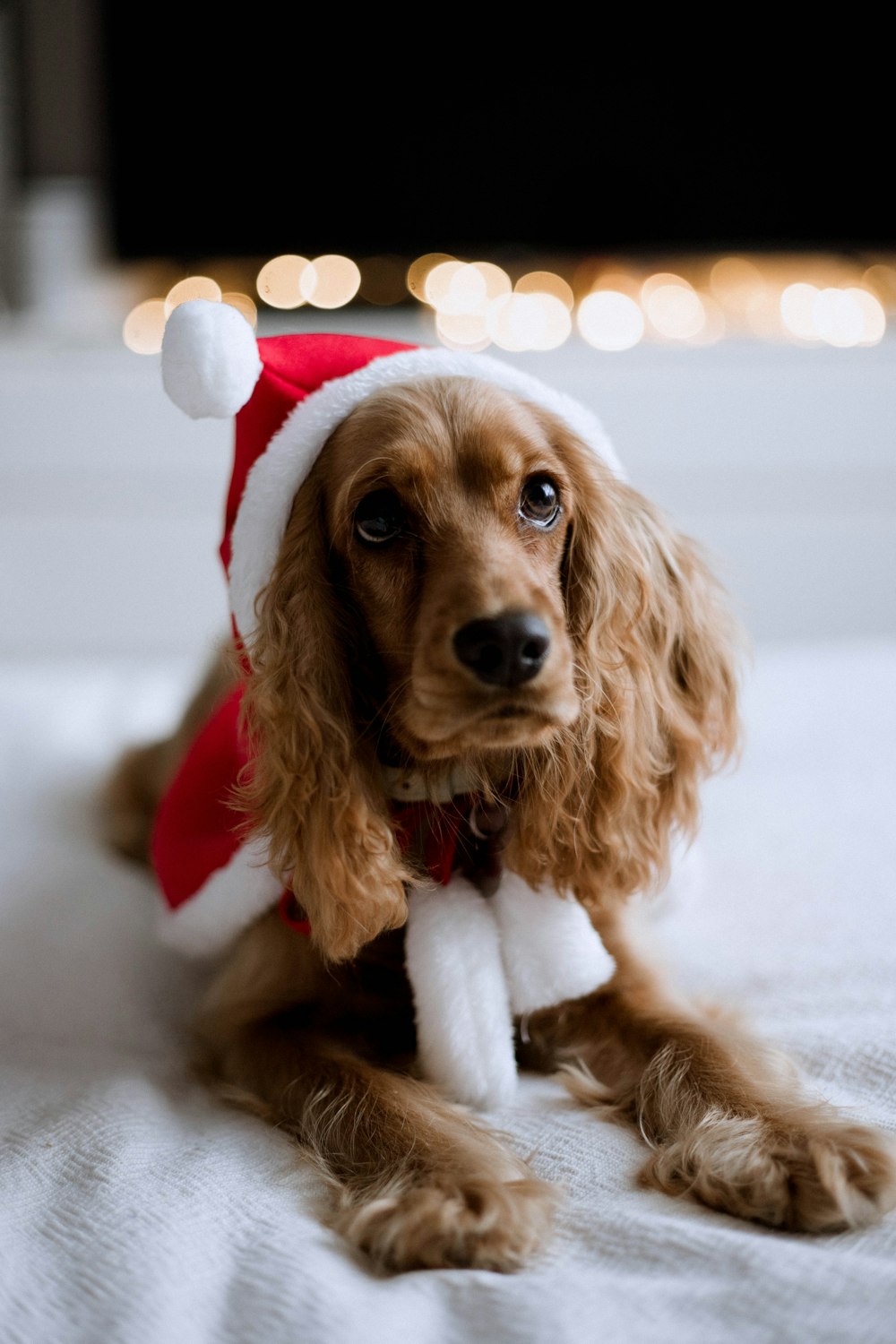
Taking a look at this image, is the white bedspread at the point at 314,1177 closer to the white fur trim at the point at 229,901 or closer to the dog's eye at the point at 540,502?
the white fur trim at the point at 229,901

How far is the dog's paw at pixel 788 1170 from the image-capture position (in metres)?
0.85

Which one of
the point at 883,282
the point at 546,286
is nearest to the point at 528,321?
the point at 546,286

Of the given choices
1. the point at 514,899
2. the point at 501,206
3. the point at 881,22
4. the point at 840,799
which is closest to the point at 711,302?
the point at 501,206

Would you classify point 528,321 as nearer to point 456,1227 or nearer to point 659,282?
point 659,282

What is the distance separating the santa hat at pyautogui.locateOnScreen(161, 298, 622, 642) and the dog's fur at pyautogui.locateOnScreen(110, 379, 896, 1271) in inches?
1.0

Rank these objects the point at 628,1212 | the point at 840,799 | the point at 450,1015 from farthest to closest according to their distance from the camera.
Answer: the point at 840,799, the point at 450,1015, the point at 628,1212

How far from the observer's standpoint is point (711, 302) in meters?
3.97

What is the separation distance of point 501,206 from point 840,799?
112 inches

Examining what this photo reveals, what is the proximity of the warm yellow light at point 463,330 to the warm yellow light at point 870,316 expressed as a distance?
47.9 inches

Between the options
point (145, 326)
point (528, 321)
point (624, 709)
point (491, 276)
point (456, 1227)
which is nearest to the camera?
point (456, 1227)

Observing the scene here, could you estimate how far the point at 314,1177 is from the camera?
986mm

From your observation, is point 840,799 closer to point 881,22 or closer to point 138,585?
point 138,585

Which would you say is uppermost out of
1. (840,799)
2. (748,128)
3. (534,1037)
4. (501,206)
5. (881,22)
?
(881,22)

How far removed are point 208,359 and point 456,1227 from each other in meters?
0.76
